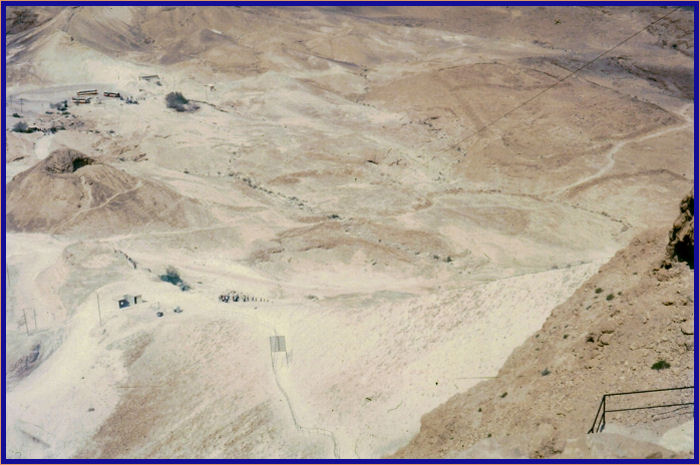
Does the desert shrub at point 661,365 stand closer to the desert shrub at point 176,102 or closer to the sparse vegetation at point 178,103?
the sparse vegetation at point 178,103

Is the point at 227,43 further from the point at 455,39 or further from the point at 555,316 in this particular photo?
the point at 555,316

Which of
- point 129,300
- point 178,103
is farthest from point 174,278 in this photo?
point 178,103

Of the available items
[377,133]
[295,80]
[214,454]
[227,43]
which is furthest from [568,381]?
[227,43]

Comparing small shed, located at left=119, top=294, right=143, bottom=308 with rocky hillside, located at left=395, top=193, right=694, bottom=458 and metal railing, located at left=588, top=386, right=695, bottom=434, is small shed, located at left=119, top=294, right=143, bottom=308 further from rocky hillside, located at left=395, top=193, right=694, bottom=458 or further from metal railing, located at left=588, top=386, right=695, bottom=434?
metal railing, located at left=588, top=386, right=695, bottom=434

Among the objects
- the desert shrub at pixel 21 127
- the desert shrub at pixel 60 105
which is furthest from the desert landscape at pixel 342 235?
the desert shrub at pixel 21 127

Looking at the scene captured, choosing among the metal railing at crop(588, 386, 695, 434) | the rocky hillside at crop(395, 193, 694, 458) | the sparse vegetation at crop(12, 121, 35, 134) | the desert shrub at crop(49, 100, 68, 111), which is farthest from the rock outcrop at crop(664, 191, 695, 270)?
the desert shrub at crop(49, 100, 68, 111)
